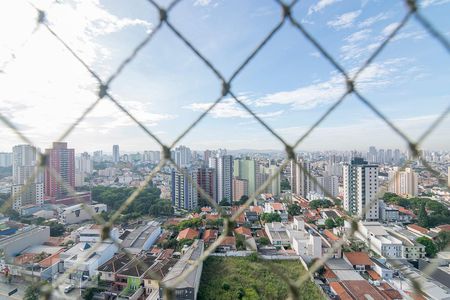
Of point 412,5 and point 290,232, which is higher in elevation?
point 412,5

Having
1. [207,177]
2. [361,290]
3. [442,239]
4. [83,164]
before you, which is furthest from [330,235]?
[83,164]

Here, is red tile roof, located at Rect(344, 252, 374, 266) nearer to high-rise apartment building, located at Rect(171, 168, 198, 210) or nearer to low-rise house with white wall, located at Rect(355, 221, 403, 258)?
low-rise house with white wall, located at Rect(355, 221, 403, 258)

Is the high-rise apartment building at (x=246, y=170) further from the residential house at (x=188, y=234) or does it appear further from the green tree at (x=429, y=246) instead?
the green tree at (x=429, y=246)

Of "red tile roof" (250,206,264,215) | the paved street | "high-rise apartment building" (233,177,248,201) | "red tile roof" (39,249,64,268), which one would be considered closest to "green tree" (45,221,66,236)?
"red tile roof" (39,249,64,268)

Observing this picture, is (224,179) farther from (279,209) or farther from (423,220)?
(423,220)

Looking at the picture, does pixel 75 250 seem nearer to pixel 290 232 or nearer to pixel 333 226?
pixel 290 232

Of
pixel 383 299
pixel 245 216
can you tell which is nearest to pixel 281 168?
pixel 383 299

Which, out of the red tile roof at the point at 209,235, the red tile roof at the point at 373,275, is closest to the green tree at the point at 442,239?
the red tile roof at the point at 373,275
